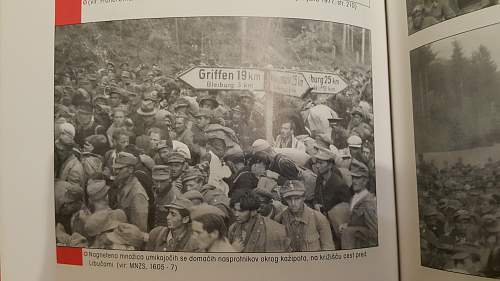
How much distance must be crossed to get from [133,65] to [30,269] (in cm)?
26

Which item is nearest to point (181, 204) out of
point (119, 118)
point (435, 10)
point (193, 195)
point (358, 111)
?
point (193, 195)

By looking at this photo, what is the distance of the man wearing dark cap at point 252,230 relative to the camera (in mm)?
462

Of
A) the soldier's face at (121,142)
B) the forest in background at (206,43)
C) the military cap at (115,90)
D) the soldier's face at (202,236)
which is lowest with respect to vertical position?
the soldier's face at (202,236)

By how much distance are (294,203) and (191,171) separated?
119 millimetres

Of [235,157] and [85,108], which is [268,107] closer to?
[235,157]

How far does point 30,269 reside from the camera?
1.56ft

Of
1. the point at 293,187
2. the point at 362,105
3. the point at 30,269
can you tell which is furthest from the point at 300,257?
the point at 30,269

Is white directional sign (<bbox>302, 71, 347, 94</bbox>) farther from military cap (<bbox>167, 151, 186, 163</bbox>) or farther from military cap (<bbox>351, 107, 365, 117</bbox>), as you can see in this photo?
military cap (<bbox>167, 151, 186, 163</bbox>)

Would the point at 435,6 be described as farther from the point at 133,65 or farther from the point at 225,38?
the point at 133,65

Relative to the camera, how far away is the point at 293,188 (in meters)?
0.47

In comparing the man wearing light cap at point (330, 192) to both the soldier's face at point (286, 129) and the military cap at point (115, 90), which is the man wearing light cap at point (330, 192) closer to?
the soldier's face at point (286, 129)

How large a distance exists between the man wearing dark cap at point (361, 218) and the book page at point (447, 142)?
39 millimetres
